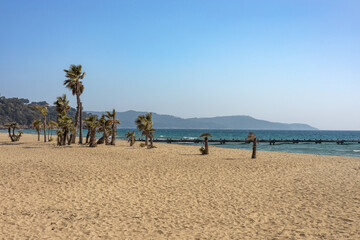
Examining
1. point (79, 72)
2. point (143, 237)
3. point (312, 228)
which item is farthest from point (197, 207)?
point (79, 72)

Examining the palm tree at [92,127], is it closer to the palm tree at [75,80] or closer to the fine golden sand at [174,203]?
the palm tree at [75,80]

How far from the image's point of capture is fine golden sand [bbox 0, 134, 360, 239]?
868 cm

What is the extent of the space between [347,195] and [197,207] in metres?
7.04

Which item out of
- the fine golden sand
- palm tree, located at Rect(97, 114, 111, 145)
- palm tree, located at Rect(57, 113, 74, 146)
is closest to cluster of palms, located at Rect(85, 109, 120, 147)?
palm tree, located at Rect(97, 114, 111, 145)

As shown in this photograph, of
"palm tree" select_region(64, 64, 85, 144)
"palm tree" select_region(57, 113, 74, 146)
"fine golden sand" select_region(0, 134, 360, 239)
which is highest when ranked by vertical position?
"palm tree" select_region(64, 64, 85, 144)

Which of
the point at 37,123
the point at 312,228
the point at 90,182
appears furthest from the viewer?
the point at 37,123

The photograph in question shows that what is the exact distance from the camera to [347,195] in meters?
12.9

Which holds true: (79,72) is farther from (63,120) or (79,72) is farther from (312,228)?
(312,228)

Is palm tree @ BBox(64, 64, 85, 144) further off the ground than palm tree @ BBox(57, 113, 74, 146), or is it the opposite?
palm tree @ BBox(64, 64, 85, 144)

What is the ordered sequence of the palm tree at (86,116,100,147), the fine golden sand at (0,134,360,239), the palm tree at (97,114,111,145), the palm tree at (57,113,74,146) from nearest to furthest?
the fine golden sand at (0,134,360,239) < the palm tree at (86,116,100,147) < the palm tree at (57,113,74,146) < the palm tree at (97,114,111,145)

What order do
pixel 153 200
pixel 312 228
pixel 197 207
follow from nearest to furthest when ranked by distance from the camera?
pixel 312 228 < pixel 197 207 < pixel 153 200

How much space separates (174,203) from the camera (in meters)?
11.6

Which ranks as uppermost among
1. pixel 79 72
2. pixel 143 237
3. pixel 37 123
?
→ pixel 79 72

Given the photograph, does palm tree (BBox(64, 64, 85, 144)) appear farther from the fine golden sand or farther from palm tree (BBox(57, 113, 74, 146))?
the fine golden sand
